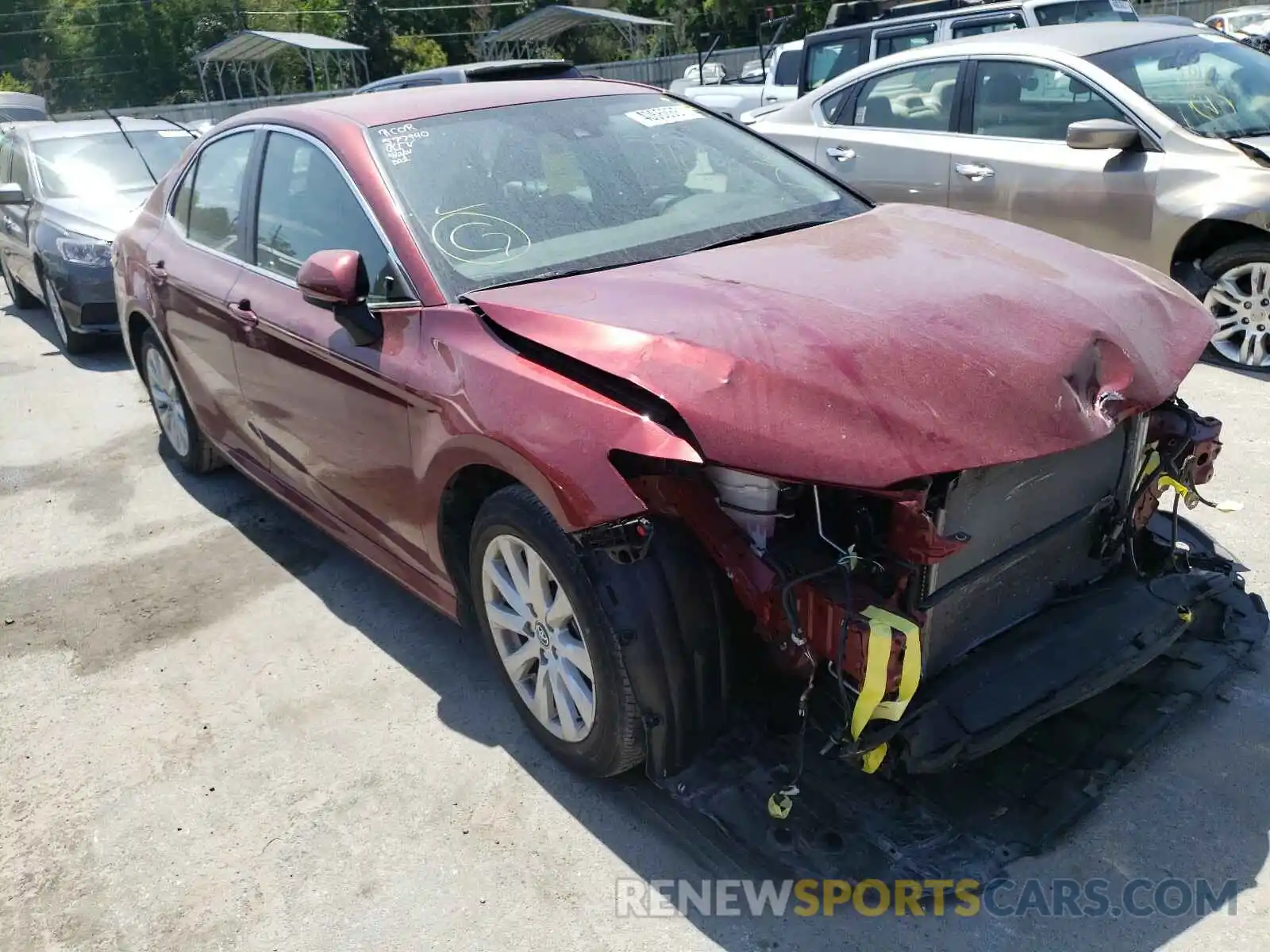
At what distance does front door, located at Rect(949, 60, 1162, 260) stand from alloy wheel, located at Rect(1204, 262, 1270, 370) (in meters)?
0.41

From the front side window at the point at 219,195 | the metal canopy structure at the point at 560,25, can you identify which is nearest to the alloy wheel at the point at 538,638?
the front side window at the point at 219,195

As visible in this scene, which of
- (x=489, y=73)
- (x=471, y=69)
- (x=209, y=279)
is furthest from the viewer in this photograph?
(x=471, y=69)

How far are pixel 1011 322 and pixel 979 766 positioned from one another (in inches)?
44.0

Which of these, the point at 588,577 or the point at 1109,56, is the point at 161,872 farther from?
the point at 1109,56

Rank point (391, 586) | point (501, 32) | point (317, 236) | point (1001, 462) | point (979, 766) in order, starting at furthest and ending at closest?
point (501, 32), point (391, 586), point (317, 236), point (979, 766), point (1001, 462)

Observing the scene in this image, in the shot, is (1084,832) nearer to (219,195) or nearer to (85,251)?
(219,195)

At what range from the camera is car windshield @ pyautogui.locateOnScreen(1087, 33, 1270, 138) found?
541cm

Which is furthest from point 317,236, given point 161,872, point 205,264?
point 161,872

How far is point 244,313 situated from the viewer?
3.70 m

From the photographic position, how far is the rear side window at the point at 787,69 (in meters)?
13.1

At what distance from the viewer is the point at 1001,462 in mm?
2146

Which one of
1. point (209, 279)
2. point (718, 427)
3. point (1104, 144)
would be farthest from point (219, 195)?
point (1104, 144)

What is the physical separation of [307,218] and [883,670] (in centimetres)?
239

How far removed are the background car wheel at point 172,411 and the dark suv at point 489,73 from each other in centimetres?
550
